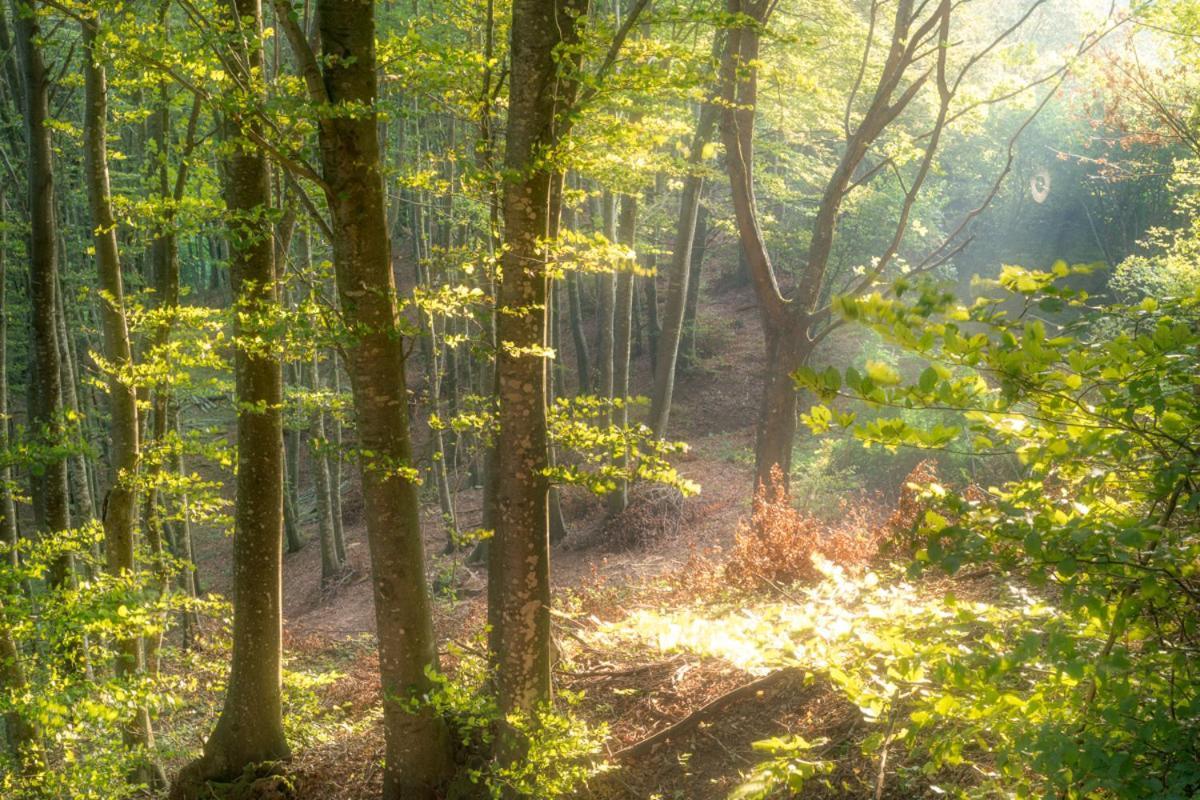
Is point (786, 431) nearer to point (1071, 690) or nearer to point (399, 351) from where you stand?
point (399, 351)

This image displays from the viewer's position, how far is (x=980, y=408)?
198cm

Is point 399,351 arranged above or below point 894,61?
below

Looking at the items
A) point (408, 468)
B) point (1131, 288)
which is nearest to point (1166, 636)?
point (408, 468)

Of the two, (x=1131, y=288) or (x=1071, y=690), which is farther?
(x=1131, y=288)

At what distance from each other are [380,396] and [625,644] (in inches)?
122

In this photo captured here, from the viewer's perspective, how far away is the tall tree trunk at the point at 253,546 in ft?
19.8

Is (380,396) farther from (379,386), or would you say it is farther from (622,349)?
(622,349)

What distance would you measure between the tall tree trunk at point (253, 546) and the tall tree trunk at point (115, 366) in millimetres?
888

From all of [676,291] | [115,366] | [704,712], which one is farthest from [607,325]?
[704,712]

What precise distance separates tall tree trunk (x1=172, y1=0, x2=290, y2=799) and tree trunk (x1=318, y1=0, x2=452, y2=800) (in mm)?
1223

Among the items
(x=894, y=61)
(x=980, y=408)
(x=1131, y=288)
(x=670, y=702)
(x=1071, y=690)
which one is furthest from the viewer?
(x=1131, y=288)

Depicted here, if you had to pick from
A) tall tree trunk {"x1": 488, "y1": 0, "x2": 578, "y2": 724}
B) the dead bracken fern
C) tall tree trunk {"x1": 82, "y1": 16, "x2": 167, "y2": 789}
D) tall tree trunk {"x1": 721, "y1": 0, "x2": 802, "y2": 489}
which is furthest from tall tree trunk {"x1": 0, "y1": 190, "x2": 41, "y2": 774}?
tall tree trunk {"x1": 721, "y1": 0, "x2": 802, "y2": 489}

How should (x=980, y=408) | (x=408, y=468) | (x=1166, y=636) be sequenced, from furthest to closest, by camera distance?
A: (x=408, y=468)
(x=1166, y=636)
(x=980, y=408)

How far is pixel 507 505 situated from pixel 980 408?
316 centimetres
